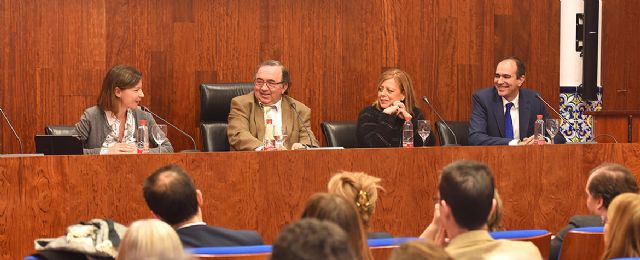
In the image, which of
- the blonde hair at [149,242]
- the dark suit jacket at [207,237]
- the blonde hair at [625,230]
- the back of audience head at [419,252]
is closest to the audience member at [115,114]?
the dark suit jacket at [207,237]

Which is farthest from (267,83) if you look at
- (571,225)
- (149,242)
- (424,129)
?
(149,242)

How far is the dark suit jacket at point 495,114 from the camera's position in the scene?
22.2 feet

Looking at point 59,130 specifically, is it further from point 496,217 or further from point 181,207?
point 496,217

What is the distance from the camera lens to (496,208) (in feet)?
11.8

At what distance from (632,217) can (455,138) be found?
345 cm

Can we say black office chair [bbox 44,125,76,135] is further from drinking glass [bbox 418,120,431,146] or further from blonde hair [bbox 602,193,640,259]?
blonde hair [bbox 602,193,640,259]

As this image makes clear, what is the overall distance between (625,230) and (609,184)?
711 mm

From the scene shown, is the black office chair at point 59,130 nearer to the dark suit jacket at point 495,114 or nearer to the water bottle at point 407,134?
the water bottle at point 407,134

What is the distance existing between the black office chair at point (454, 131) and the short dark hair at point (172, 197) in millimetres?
3520

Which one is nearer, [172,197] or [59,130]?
[172,197]

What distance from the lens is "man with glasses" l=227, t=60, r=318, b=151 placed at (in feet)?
20.7

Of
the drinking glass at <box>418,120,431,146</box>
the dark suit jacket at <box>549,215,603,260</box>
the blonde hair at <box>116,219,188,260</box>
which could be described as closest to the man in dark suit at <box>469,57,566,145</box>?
the drinking glass at <box>418,120,431,146</box>

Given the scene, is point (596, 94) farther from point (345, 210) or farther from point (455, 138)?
point (345, 210)

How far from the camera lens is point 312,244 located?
2.13 m
